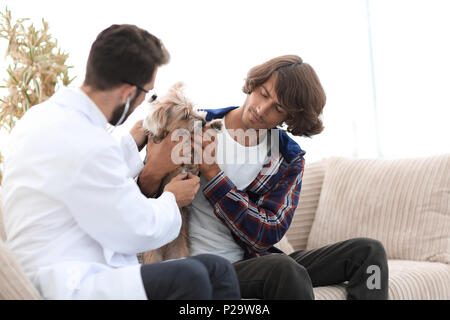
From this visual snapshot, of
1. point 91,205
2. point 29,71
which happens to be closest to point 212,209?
point 91,205

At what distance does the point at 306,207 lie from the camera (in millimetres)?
2736

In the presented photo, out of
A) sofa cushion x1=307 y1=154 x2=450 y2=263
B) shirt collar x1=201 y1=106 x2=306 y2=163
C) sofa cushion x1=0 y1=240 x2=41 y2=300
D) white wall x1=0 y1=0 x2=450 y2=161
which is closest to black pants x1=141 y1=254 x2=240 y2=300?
sofa cushion x1=0 y1=240 x2=41 y2=300

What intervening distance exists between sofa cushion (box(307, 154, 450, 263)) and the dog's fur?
2.97ft

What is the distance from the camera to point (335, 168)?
274 centimetres

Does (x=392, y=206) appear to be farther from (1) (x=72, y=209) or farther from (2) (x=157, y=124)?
(1) (x=72, y=209)

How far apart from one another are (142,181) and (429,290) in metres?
1.24

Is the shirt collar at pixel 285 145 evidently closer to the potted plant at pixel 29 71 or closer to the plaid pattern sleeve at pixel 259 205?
the plaid pattern sleeve at pixel 259 205

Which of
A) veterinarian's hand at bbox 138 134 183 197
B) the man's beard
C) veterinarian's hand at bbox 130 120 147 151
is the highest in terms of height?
the man's beard

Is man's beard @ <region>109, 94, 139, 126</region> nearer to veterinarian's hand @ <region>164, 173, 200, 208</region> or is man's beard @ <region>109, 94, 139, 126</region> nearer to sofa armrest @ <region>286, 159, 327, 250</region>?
veterinarian's hand @ <region>164, 173, 200, 208</region>

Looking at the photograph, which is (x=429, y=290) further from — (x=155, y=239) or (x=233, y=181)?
(x=155, y=239)

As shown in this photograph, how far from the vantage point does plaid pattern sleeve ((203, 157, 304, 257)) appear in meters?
1.86

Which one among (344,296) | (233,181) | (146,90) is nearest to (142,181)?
(233,181)

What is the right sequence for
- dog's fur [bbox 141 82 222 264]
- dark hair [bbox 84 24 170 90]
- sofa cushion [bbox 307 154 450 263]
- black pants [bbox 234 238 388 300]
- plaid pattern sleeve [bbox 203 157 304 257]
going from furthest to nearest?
sofa cushion [bbox 307 154 450 263], dog's fur [bbox 141 82 222 264], plaid pattern sleeve [bbox 203 157 304 257], black pants [bbox 234 238 388 300], dark hair [bbox 84 24 170 90]

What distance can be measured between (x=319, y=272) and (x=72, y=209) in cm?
104
